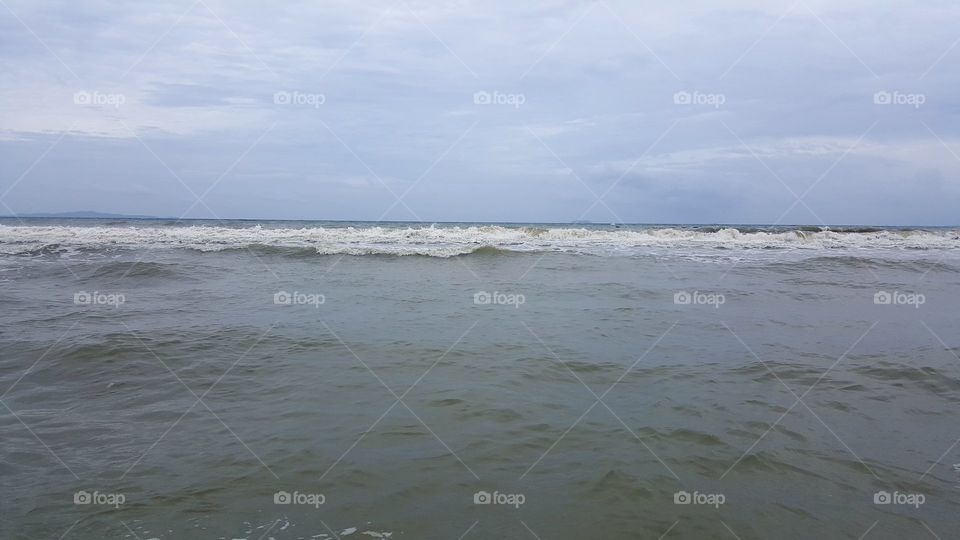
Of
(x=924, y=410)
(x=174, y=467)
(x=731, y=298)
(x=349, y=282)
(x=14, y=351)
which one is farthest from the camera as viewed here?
(x=349, y=282)

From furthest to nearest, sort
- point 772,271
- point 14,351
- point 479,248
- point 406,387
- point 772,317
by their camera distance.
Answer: point 479,248
point 772,271
point 772,317
point 14,351
point 406,387

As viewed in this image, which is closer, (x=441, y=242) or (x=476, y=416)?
(x=476, y=416)

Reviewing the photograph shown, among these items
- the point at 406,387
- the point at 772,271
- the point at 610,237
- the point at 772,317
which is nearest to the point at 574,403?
the point at 406,387

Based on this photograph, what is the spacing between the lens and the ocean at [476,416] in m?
3.38

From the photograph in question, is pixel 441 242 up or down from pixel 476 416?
up

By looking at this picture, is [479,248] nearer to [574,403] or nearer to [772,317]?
[772,317]

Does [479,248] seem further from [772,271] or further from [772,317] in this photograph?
[772,317]

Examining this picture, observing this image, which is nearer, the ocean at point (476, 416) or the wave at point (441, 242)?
the ocean at point (476, 416)

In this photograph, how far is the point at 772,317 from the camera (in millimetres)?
9539

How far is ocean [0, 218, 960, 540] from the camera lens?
338 centimetres

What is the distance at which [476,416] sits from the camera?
4.88 m

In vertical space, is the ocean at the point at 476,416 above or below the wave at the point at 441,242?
below

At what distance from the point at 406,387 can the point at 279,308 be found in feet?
17.1

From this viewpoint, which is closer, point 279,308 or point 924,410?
point 924,410
